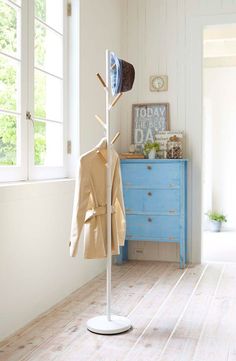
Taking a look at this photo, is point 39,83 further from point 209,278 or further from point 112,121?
point 209,278

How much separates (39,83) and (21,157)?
Result: 62 cm

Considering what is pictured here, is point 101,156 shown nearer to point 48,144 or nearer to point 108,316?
point 48,144

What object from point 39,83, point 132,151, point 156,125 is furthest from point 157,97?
point 39,83

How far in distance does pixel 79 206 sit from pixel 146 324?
87 cm

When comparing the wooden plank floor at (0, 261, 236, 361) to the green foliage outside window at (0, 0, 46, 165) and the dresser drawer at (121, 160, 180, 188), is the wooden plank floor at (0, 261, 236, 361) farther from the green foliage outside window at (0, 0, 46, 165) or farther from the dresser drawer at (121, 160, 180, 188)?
the green foliage outside window at (0, 0, 46, 165)

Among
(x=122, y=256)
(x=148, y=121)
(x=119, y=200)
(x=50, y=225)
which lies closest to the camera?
(x=119, y=200)

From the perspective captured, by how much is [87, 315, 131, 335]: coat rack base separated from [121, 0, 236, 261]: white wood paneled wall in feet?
6.83

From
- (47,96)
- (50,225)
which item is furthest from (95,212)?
(47,96)

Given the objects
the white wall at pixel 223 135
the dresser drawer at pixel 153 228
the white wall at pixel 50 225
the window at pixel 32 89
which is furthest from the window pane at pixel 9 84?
the white wall at pixel 223 135

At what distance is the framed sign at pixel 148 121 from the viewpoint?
16.6ft

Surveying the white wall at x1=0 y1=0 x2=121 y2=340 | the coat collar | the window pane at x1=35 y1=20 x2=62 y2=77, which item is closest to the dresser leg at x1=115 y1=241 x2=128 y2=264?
the white wall at x1=0 y1=0 x2=121 y2=340

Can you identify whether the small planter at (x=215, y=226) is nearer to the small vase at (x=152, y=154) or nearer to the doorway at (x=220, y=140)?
the doorway at (x=220, y=140)

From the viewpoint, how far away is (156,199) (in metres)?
4.75

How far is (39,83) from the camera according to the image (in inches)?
137
